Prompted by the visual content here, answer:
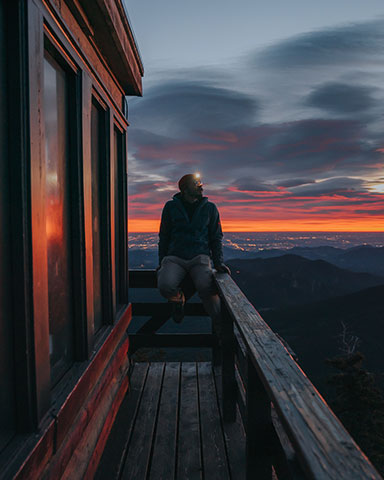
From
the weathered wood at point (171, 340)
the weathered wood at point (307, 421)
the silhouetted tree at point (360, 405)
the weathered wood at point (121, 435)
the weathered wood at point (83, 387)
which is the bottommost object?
the silhouetted tree at point (360, 405)

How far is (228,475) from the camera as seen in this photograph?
7.87 feet

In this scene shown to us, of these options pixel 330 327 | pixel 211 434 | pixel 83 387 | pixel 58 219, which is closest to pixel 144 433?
pixel 211 434

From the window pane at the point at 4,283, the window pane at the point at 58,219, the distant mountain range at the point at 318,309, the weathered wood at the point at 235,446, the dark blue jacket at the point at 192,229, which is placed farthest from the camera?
the distant mountain range at the point at 318,309

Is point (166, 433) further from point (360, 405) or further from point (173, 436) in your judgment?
point (360, 405)

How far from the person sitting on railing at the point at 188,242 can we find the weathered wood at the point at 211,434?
83 centimetres

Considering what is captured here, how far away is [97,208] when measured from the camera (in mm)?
2973

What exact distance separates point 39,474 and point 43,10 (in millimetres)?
2192

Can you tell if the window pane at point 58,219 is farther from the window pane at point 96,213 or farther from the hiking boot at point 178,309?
the hiking boot at point 178,309

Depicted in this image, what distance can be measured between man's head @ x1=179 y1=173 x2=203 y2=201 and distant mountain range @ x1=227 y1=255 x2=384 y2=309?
139m

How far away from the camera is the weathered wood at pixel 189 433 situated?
97.3 inches

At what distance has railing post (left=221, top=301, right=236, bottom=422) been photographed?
9.91ft

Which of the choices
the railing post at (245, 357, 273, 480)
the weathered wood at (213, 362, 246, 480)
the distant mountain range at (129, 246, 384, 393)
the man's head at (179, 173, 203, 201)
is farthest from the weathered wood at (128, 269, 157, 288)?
Answer: the distant mountain range at (129, 246, 384, 393)

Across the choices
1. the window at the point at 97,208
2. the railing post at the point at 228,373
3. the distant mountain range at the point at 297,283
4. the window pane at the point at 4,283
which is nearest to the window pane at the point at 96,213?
the window at the point at 97,208

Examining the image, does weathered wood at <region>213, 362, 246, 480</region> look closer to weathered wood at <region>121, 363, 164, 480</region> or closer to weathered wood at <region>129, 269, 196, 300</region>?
weathered wood at <region>121, 363, 164, 480</region>
